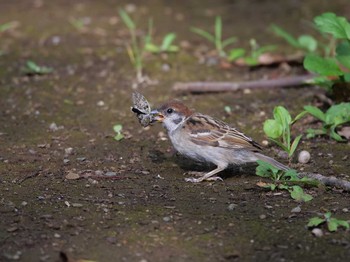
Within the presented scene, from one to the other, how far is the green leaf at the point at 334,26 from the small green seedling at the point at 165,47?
9.97ft

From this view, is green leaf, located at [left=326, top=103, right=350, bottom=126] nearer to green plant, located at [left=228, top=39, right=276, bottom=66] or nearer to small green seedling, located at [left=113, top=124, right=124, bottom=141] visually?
small green seedling, located at [left=113, top=124, right=124, bottom=141]

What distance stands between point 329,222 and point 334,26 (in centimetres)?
232

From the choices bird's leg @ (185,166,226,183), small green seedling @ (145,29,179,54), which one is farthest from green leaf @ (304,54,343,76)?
small green seedling @ (145,29,179,54)

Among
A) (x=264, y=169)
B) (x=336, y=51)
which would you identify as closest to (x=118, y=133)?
(x=264, y=169)

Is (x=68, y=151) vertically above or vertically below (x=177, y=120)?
below

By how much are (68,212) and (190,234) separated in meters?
0.95

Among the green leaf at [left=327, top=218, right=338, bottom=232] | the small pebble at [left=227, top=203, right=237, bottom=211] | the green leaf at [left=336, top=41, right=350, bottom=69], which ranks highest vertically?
the green leaf at [left=336, top=41, right=350, bottom=69]

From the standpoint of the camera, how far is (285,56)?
9164 millimetres

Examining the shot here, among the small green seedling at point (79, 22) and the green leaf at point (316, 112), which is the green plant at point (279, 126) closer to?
the green leaf at point (316, 112)

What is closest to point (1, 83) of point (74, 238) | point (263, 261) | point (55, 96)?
point (55, 96)

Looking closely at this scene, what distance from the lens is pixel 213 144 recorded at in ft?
19.7

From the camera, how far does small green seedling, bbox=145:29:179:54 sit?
9211 mm

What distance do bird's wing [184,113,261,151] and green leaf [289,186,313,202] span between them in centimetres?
64

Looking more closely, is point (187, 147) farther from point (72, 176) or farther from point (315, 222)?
point (315, 222)
